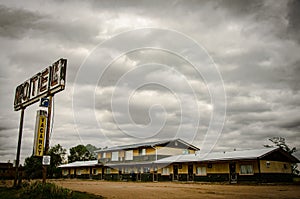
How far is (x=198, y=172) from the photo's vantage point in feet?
107

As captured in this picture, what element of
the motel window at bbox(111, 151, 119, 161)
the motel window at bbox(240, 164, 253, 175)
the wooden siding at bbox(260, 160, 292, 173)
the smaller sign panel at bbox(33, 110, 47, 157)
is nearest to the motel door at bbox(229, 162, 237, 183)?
the motel window at bbox(240, 164, 253, 175)

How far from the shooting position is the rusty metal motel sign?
55.4 ft

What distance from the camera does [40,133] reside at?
16.4 metres

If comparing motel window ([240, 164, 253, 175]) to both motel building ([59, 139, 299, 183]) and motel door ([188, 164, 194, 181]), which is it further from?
motel door ([188, 164, 194, 181])

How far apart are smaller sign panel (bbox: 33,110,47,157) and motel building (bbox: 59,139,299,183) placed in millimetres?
18916

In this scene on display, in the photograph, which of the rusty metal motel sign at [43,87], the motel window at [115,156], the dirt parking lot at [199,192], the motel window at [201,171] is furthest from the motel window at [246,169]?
the motel window at [115,156]

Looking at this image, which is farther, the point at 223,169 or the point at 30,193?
the point at 223,169

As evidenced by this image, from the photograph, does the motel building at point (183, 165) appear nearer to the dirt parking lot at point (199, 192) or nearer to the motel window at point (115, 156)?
the motel window at point (115, 156)

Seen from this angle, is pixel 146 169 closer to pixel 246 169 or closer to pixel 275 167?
pixel 246 169

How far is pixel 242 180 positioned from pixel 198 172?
5827 millimetres

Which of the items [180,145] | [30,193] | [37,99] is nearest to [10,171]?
[180,145]

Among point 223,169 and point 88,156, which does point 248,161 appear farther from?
point 88,156

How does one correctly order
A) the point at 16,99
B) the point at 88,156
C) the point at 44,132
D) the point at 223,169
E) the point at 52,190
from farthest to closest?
the point at 88,156, the point at 223,169, the point at 16,99, the point at 44,132, the point at 52,190

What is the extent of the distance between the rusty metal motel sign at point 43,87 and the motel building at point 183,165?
18.7 meters
